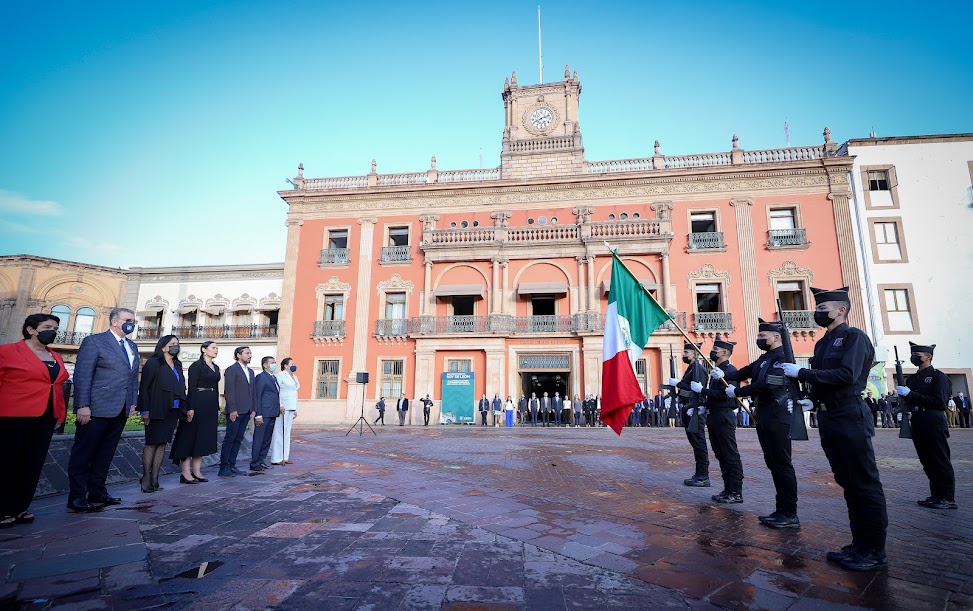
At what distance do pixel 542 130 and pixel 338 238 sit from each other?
461 inches

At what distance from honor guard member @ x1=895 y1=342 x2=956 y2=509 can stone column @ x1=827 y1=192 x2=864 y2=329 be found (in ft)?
56.7

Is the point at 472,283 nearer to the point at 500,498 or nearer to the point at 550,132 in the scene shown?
the point at 550,132

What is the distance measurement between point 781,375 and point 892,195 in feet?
75.6

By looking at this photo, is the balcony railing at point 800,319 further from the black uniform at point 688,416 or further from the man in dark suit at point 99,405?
the man in dark suit at point 99,405

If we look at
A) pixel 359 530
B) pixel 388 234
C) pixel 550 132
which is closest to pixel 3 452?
pixel 359 530

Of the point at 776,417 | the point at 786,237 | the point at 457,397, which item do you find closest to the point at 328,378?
the point at 457,397

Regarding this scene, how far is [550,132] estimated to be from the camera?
23719 millimetres

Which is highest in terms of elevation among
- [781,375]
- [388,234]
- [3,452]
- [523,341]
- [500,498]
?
[388,234]

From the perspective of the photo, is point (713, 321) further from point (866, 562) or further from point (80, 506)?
point (80, 506)

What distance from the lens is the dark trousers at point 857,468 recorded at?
2.99 meters

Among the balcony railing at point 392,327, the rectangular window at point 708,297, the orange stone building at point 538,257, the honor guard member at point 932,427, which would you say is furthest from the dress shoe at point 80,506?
the rectangular window at point 708,297

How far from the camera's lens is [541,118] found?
24.1 meters

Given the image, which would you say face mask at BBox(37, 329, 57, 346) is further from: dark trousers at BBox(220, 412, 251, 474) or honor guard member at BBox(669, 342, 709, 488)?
honor guard member at BBox(669, 342, 709, 488)

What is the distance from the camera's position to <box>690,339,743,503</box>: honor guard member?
15.8 ft
